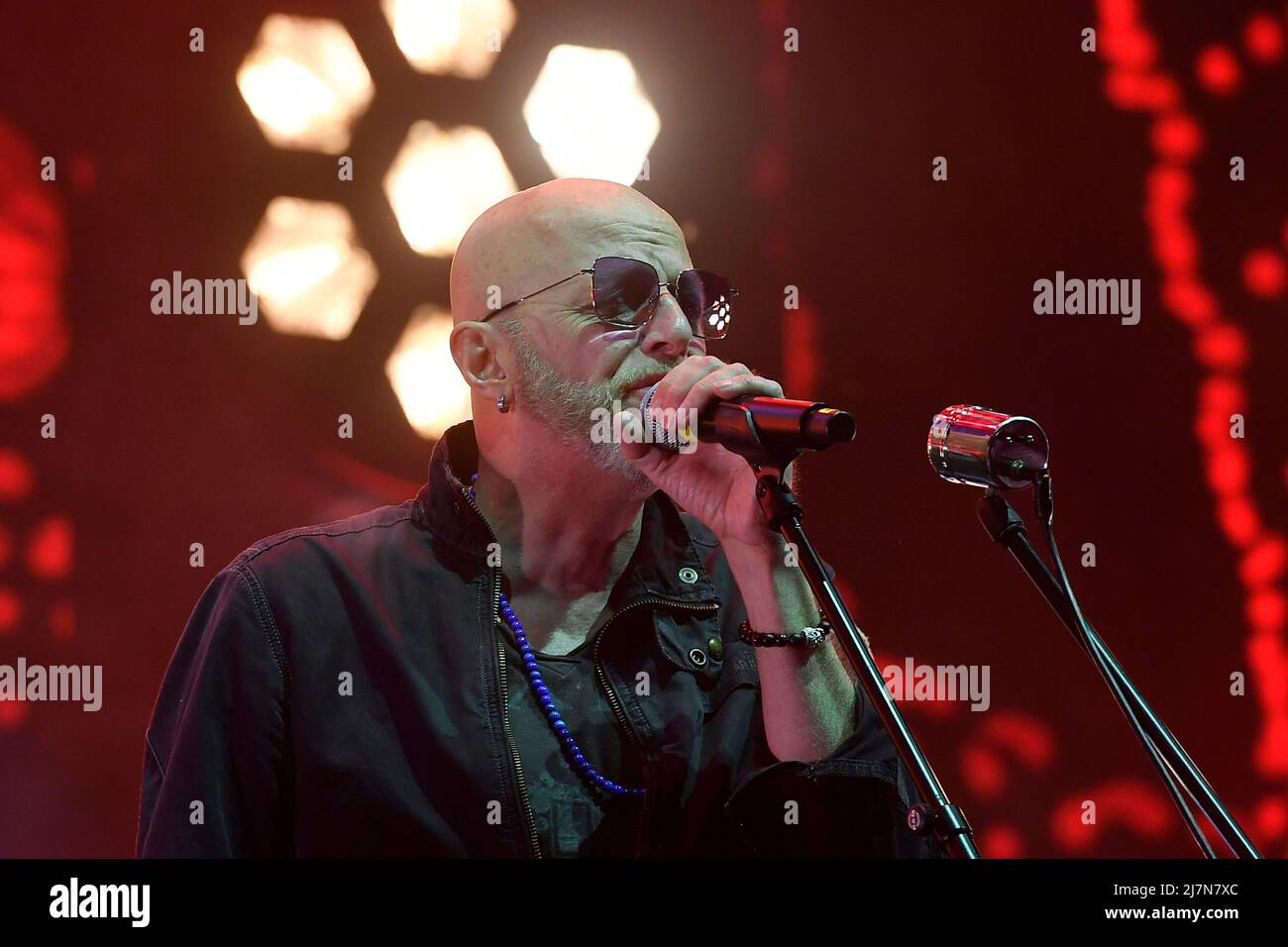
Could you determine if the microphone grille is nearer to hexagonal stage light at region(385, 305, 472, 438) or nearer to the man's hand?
the man's hand

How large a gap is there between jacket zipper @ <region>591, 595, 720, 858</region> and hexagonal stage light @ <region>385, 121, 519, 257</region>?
103 centimetres

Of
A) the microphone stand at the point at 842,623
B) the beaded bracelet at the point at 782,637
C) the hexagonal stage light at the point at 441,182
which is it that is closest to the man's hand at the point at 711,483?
the beaded bracelet at the point at 782,637

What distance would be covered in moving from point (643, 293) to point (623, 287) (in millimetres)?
33

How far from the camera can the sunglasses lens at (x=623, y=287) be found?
181cm

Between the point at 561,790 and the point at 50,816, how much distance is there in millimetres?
1285

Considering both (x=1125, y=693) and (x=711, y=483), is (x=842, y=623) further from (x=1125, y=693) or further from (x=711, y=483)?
(x=711, y=483)

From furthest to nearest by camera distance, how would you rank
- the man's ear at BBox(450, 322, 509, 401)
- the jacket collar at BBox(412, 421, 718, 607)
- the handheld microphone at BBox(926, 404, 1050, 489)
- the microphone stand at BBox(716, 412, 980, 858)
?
1. the man's ear at BBox(450, 322, 509, 401)
2. the jacket collar at BBox(412, 421, 718, 607)
3. the handheld microphone at BBox(926, 404, 1050, 489)
4. the microphone stand at BBox(716, 412, 980, 858)

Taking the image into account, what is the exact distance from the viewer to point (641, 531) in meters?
1.91

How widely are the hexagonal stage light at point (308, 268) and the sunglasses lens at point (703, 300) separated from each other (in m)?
0.87

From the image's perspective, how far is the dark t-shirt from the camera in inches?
63.5

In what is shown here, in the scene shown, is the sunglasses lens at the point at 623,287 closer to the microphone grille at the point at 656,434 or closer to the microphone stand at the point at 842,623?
the microphone grille at the point at 656,434

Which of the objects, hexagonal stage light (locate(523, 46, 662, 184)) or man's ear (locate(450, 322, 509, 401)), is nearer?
man's ear (locate(450, 322, 509, 401))

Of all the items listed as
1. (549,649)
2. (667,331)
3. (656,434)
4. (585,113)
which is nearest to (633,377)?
(667,331)

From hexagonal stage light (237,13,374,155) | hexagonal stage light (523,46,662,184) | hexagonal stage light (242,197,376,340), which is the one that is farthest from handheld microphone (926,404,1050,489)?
hexagonal stage light (237,13,374,155)
